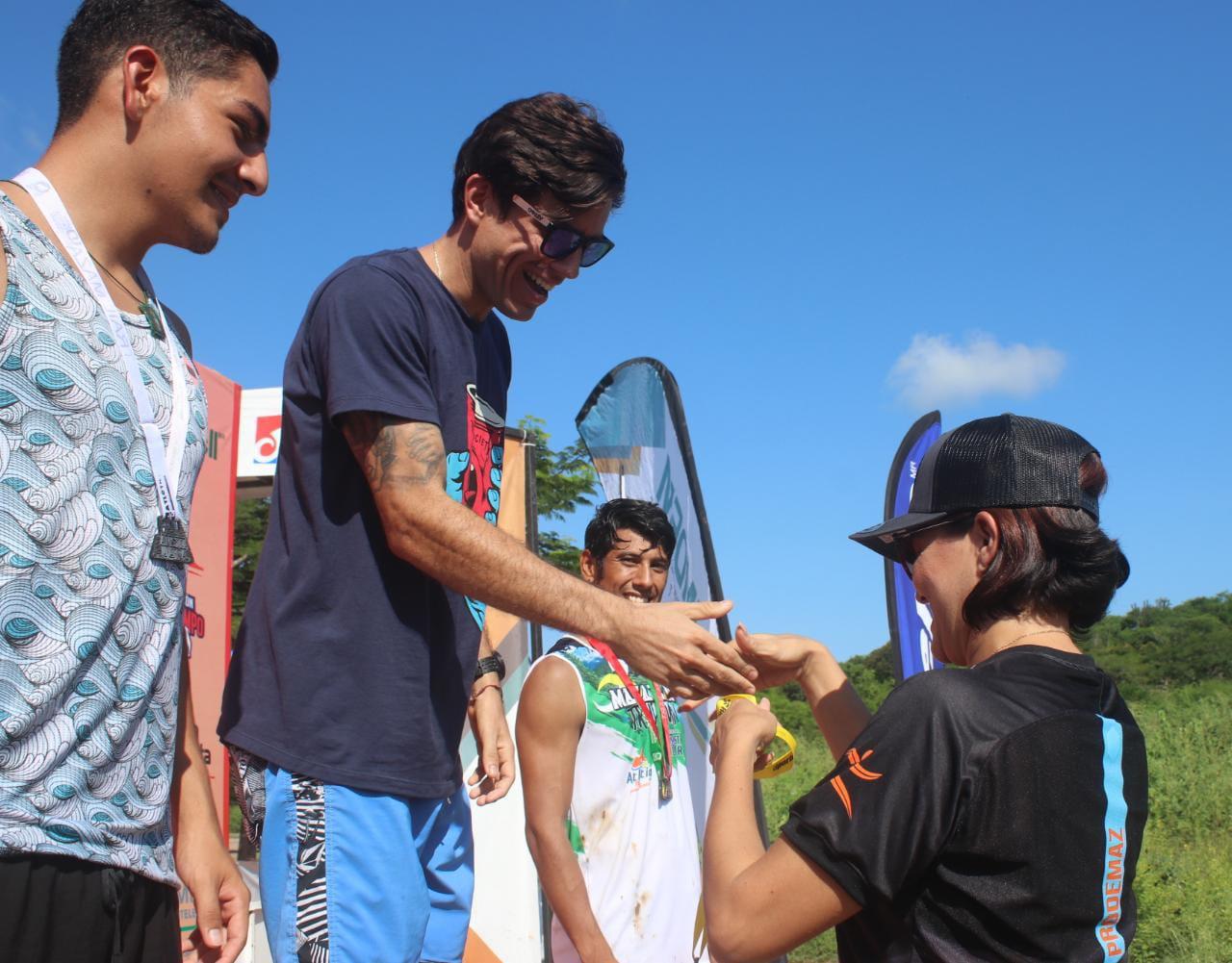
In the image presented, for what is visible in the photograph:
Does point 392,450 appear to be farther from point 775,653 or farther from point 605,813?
point 605,813

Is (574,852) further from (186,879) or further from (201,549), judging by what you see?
(201,549)

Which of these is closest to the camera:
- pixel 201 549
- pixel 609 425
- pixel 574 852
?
pixel 574 852

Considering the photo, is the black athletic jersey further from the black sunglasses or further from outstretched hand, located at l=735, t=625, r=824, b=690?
outstretched hand, located at l=735, t=625, r=824, b=690

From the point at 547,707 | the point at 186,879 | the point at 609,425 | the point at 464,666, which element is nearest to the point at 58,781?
the point at 186,879

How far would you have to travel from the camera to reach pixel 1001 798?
161cm

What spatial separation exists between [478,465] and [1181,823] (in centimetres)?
1178

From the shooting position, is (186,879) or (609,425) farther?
(609,425)

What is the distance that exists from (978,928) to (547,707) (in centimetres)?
197

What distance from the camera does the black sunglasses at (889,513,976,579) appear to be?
1.92m

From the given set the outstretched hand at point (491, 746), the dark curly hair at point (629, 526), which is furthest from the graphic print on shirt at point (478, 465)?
the dark curly hair at point (629, 526)

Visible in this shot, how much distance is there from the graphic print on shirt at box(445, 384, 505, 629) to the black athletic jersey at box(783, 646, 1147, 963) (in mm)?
913

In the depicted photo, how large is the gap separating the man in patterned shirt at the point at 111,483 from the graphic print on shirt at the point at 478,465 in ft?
1.92

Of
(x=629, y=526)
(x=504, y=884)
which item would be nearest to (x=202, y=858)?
(x=629, y=526)

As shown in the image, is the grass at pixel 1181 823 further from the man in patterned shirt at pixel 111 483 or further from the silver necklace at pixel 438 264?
the man in patterned shirt at pixel 111 483
